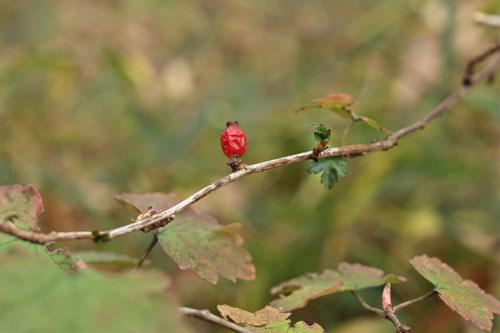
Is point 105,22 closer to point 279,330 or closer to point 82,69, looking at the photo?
point 82,69

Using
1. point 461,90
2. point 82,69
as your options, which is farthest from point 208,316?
point 82,69

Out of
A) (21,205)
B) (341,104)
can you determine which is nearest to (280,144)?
(341,104)

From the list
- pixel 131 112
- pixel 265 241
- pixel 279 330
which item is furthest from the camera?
pixel 131 112

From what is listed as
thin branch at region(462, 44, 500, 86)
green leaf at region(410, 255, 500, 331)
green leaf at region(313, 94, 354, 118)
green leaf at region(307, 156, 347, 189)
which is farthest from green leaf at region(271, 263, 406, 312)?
thin branch at region(462, 44, 500, 86)

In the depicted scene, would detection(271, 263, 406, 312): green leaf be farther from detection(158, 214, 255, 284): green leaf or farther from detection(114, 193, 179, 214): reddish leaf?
detection(114, 193, 179, 214): reddish leaf

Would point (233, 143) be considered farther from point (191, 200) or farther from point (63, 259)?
point (63, 259)

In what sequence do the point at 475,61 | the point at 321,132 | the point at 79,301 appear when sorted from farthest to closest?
the point at 475,61
the point at 321,132
the point at 79,301

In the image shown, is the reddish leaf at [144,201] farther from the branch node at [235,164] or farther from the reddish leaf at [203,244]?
the branch node at [235,164]
